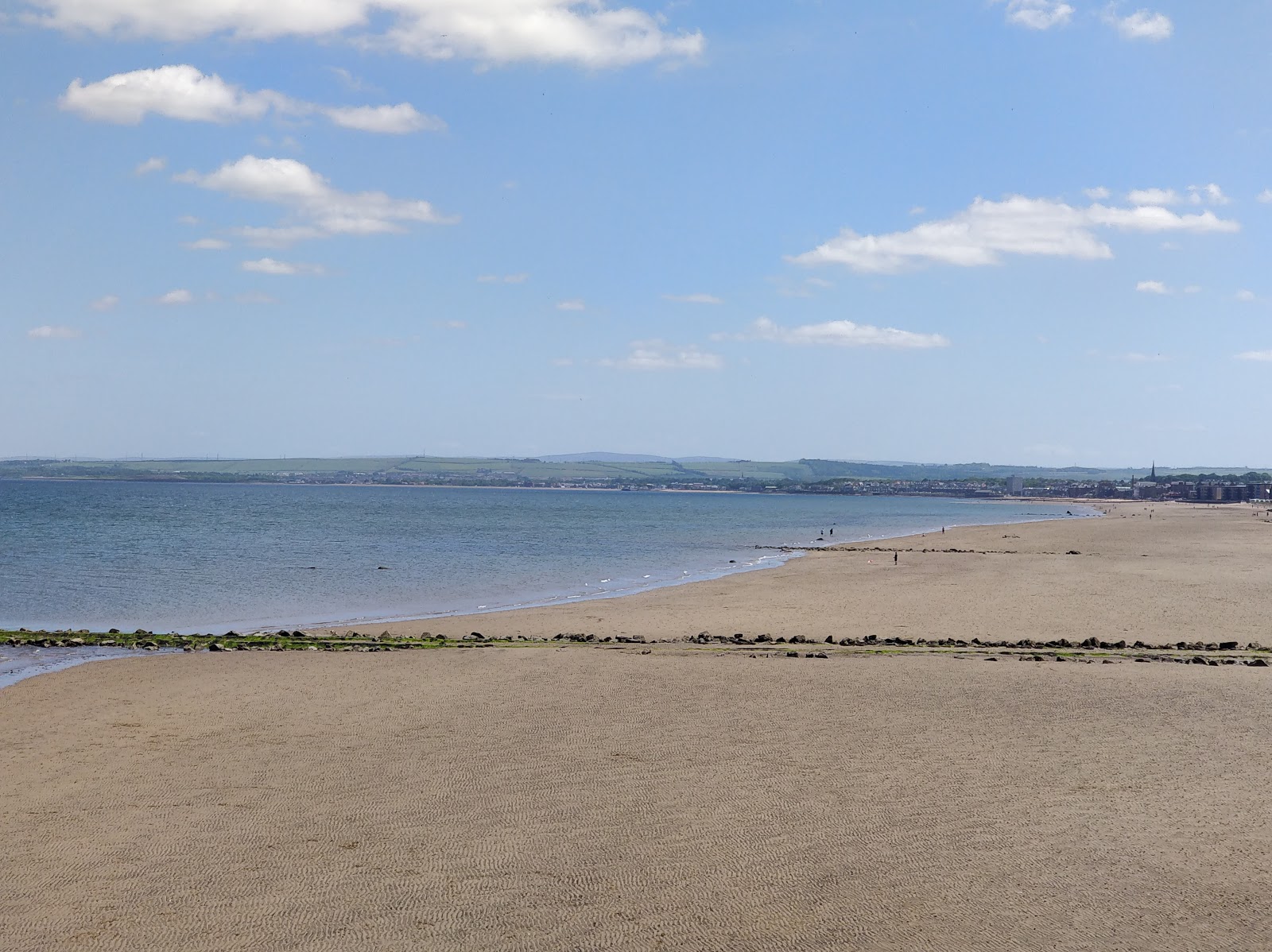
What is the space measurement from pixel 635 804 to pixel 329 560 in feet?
142

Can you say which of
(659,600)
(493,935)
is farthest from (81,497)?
(493,935)

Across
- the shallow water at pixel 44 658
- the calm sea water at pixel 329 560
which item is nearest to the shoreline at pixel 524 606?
the calm sea water at pixel 329 560

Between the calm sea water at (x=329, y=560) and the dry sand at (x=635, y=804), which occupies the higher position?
the dry sand at (x=635, y=804)

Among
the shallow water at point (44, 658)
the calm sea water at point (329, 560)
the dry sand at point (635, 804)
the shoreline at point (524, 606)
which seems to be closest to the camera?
the dry sand at point (635, 804)

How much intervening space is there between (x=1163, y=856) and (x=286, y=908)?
8.11m

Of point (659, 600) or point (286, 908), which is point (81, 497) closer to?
point (659, 600)

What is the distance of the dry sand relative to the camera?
891cm

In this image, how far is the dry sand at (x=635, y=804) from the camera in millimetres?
8906

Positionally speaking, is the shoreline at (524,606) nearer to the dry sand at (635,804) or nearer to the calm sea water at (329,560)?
the calm sea water at (329,560)

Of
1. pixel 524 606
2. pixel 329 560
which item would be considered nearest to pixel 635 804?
pixel 524 606

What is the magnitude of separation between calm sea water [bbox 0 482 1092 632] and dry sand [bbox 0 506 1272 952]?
12.2 meters

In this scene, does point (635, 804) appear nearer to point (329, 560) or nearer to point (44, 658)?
point (44, 658)

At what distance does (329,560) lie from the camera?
2058 inches

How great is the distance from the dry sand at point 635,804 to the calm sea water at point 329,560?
12247 millimetres
